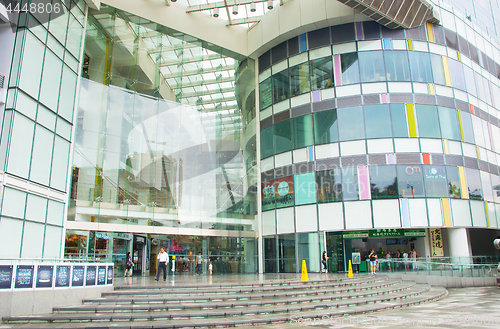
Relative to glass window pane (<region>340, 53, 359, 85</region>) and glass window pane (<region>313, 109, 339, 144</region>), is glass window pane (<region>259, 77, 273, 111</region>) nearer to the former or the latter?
glass window pane (<region>313, 109, 339, 144</region>)

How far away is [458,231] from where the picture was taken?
23438 mm

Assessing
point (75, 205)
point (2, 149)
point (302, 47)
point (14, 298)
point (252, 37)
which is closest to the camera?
point (14, 298)

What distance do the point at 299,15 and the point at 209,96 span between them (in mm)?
8708

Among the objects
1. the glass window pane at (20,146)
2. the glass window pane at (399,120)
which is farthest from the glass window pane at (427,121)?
the glass window pane at (20,146)

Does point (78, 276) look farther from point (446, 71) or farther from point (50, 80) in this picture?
point (446, 71)

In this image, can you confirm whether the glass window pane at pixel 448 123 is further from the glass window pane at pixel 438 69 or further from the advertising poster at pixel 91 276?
the advertising poster at pixel 91 276

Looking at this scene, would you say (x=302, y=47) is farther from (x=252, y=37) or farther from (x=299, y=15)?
(x=252, y=37)

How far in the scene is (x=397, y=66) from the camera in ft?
81.8

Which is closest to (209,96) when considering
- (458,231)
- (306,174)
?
(306,174)

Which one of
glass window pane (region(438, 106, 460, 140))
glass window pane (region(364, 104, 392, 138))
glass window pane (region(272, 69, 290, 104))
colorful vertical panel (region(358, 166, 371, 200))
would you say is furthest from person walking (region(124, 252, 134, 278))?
glass window pane (region(438, 106, 460, 140))

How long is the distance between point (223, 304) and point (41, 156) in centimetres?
1070

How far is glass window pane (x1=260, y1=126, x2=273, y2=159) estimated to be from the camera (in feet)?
92.0

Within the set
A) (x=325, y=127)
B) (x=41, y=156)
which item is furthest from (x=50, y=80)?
(x=325, y=127)

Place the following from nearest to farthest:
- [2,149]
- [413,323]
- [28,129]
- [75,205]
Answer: [413,323] < [2,149] < [28,129] < [75,205]
